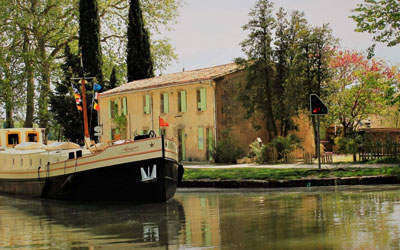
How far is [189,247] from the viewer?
33.7ft

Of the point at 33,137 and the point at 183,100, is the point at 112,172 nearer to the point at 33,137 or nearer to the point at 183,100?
the point at 33,137

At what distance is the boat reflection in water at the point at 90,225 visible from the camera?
11.3m

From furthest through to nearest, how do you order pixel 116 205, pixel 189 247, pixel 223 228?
pixel 116 205 → pixel 223 228 → pixel 189 247

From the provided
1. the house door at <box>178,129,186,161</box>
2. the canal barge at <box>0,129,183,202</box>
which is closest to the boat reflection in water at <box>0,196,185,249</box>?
the canal barge at <box>0,129,183,202</box>

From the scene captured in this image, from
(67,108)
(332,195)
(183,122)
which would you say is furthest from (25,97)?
(332,195)

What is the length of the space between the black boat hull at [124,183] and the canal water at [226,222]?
35cm

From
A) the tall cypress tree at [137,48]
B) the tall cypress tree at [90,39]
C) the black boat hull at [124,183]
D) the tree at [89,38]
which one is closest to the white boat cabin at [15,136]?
the black boat hull at [124,183]

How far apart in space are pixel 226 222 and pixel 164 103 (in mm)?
27293

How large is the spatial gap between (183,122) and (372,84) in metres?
15.4

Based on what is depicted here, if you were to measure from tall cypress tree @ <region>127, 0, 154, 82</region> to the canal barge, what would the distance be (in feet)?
96.8

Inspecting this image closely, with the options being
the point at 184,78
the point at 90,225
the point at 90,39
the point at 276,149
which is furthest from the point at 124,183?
the point at 90,39

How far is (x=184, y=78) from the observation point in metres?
38.8

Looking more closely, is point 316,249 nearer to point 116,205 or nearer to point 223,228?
point 223,228

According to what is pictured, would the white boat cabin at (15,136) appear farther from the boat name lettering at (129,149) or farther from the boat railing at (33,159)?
the boat name lettering at (129,149)
